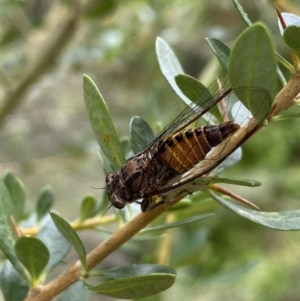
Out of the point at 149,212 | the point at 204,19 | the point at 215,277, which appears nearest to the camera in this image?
the point at 149,212

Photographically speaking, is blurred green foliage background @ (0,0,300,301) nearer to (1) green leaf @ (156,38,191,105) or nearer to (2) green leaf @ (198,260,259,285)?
(2) green leaf @ (198,260,259,285)

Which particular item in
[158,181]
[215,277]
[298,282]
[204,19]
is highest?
[158,181]

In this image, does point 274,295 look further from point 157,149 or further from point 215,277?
point 157,149

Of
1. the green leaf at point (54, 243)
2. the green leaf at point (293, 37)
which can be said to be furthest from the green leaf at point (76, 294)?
the green leaf at point (293, 37)

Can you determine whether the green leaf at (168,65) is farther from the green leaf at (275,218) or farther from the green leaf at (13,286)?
the green leaf at (13,286)

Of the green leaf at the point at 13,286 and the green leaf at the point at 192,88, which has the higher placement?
the green leaf at the point at 192,88

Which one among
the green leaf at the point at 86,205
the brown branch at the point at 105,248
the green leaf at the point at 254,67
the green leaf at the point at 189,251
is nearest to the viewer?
the green leaf at the point at 254,67

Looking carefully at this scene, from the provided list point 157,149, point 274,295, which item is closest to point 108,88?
point 274,295
